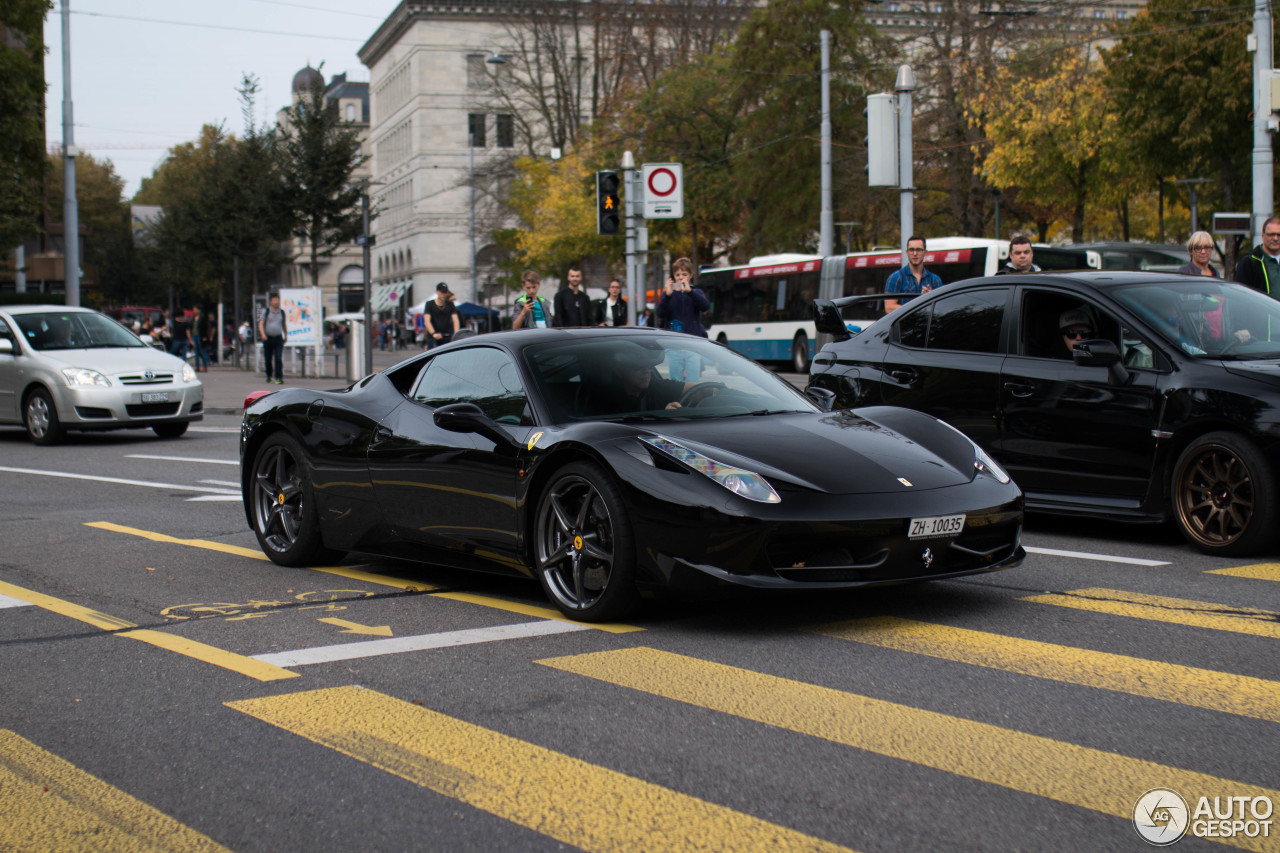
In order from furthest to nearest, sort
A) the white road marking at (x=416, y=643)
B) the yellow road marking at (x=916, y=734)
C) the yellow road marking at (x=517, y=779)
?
1. the white road marking at (x=416, y=643)
2. the yellow road marking at (x=916, y=734)
3. the yellow road marking at (x=517, y=779)

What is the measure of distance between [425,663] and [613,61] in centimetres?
6078

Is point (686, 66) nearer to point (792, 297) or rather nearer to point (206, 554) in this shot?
point (792, 297)

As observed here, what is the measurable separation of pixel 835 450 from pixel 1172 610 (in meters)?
1.55

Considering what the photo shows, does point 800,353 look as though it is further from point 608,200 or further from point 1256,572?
point 1256,572

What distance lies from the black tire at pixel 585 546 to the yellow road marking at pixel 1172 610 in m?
1.84

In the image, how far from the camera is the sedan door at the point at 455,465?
6.22m

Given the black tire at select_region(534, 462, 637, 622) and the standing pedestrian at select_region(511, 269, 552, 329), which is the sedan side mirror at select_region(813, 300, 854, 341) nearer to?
the black tire at select_region(534, 462, 637, 622)

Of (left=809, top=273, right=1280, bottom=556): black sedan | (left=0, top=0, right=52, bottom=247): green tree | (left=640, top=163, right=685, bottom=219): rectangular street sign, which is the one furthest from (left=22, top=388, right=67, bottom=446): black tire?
(left=0, top=0, right=52, bottom=247): green tree

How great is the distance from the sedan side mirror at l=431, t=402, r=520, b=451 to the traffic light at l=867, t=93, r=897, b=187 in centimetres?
1072

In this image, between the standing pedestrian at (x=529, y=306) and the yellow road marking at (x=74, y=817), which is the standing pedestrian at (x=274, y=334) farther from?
the yellow road marking at (x=74, y=817)

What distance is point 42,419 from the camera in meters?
16.7

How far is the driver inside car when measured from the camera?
6.32m

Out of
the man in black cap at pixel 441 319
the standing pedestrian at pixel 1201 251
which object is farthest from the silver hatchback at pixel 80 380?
the standing pedestrian at pixel 1201 251

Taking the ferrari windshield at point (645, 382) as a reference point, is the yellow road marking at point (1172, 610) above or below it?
below
